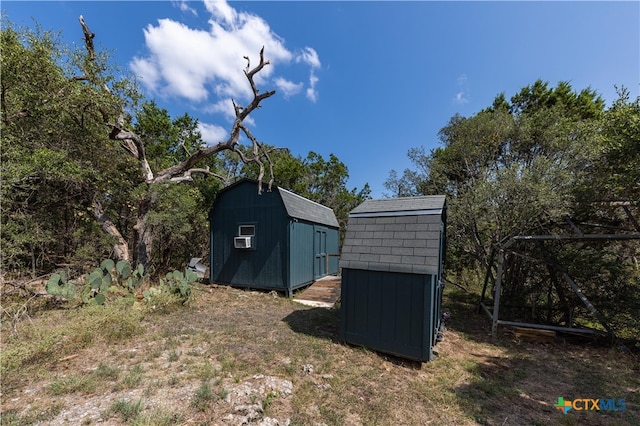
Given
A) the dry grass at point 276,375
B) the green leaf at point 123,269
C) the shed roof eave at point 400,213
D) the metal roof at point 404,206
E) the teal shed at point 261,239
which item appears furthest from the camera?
the teal shed at point 261,239

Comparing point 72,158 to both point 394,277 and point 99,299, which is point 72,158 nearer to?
point 99,299

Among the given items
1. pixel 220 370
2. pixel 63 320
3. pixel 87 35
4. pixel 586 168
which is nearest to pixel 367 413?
pixel 220 370

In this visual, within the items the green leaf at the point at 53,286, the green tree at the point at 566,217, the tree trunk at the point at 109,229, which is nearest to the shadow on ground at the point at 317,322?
the green tree at the point at 566,217

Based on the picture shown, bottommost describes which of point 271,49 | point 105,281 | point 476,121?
point 105,281

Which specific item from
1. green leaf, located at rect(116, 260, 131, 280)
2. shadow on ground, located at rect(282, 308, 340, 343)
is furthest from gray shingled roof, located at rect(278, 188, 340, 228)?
green leaf, located at rect(116, 260, 131, 280)

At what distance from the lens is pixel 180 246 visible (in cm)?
1027

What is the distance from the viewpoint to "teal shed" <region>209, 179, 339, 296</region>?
24.2 ft

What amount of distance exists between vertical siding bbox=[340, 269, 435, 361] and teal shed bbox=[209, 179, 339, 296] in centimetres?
Result: 338

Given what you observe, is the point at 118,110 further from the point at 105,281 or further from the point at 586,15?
the point at 586,15

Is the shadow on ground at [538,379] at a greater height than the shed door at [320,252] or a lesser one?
lesser

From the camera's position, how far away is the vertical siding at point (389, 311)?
3609 mm

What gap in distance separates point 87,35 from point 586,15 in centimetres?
1253

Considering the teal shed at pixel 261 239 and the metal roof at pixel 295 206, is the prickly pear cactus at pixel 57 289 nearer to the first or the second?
the teal shed at pixel 261 239

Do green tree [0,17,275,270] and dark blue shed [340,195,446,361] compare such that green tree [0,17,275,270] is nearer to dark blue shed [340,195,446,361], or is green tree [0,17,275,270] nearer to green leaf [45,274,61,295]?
green leaf [45,274,61,295]
